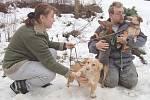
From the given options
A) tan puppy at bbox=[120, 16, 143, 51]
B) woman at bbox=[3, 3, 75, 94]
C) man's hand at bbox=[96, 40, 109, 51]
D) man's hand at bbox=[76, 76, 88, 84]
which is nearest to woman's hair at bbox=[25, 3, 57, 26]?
woman at bbox=[3, 3, 75, 94]

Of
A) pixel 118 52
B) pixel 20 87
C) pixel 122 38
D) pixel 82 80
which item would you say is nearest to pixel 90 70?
pixel 82 80

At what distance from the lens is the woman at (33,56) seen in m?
4.09

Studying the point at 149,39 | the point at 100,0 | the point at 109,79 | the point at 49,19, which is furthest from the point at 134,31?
the point at 100,0

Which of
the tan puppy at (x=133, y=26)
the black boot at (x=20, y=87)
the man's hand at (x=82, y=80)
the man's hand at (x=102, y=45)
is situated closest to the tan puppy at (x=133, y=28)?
the tan puppy at (x=133, y=26)

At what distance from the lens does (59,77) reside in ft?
16.4

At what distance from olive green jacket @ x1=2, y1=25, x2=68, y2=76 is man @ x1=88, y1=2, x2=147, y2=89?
60 cm

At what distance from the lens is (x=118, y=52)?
463 centimetres

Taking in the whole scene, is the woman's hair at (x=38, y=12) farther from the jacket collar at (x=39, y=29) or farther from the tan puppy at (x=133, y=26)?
the tan puppy at (x=133, y=26)

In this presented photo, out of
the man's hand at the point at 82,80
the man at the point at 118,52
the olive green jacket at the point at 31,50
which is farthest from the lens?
the man at the point at 118,52

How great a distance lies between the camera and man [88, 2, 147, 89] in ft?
14.2

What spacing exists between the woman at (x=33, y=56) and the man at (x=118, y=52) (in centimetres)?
55

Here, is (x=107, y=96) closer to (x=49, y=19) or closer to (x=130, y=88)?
(x=130, y=88)

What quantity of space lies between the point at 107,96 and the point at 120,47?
661mm

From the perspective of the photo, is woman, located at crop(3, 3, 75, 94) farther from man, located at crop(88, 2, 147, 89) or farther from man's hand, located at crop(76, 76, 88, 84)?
man, located at crop(88, 2, 147, 89)
